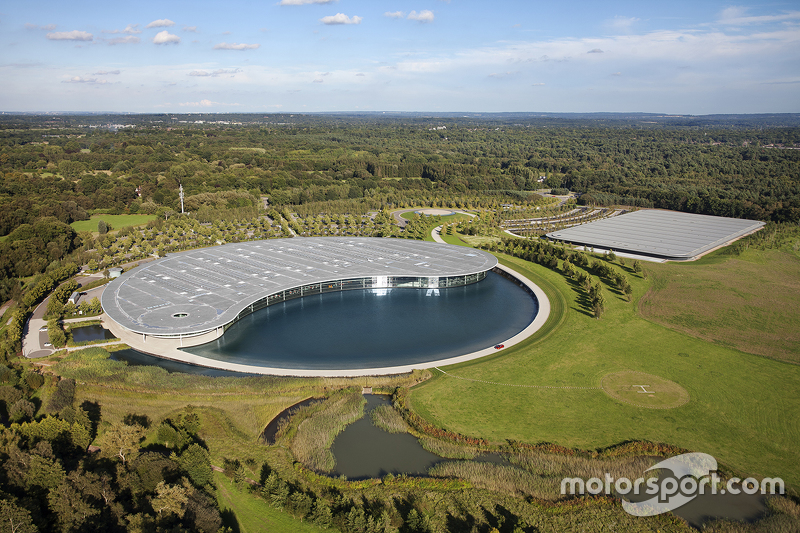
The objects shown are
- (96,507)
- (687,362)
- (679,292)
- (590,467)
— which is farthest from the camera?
(679,292)

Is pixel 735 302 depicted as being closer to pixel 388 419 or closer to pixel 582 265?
pixel 582 265

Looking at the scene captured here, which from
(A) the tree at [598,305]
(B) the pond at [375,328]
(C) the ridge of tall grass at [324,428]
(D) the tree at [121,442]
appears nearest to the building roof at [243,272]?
(B) the pond at [375,328]

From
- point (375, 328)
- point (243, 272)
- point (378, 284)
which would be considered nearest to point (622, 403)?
point (375, 328)

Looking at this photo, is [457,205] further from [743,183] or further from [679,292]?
[743,183]

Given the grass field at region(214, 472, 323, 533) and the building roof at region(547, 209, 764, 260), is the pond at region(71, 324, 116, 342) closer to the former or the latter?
the grass field at region(214, 472, 323, 533)

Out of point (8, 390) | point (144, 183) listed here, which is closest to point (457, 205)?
point (144, 183)

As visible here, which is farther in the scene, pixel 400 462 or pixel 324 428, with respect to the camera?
pixel 324 428
